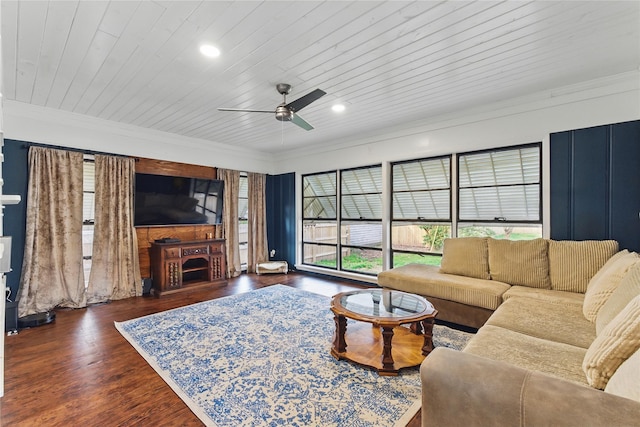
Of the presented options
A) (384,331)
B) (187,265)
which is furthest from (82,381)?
(187,265)

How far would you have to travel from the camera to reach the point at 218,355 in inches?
106

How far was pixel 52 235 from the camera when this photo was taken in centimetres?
387

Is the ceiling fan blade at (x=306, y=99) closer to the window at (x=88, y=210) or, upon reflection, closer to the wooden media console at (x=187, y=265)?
the wooden media console at (x=187, y=265)

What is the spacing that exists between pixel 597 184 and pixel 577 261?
0.87 metres

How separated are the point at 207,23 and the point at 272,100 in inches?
53.4

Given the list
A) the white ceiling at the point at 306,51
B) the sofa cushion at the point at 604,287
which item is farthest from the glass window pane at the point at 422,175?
the sofa cushion at the point at 604,287

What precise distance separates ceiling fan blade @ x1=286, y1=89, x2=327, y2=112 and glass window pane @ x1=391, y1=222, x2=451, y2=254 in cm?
269

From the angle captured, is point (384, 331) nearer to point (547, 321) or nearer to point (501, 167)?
point (547, 321)

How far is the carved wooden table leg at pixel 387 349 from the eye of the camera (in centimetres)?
238

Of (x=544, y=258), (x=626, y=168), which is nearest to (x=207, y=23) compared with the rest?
(x=544, y=258)

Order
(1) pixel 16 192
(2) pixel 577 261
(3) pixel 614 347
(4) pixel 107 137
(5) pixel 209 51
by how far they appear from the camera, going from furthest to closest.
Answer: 1. (4) pixel 107 137
2. (1) pixel 16 192
3. (2) pixel 577 261
4. (5) pixel 209 51
5. (3) pixel 614 347

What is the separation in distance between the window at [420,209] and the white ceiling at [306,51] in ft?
3.34

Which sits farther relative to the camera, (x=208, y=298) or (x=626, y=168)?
(x=208, y=298)

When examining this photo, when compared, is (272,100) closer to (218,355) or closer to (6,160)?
(218,355)
